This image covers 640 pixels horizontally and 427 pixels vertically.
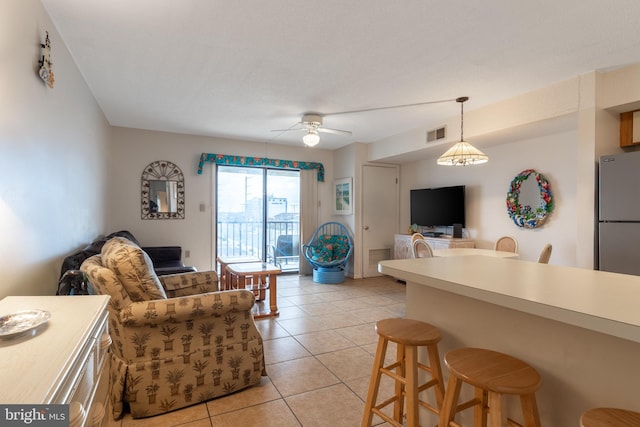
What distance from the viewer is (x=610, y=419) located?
878mm

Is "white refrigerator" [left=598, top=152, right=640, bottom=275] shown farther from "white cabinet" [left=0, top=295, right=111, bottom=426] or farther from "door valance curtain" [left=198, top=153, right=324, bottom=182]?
"door valance curtain" [left=198, top=153, right=324, bottom=182]

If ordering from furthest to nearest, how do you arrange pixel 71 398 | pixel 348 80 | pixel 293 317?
pixel 293 317 < pixel 348 80 < pixel 71 398

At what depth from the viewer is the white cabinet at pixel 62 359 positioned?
0.74 m

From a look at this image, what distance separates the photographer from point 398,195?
604 cm

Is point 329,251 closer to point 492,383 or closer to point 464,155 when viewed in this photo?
point 464,155

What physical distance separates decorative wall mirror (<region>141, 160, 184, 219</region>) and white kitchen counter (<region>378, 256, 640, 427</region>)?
4320 mm

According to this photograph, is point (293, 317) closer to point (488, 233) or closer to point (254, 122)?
point (254, 122)

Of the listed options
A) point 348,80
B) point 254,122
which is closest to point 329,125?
point 254,122

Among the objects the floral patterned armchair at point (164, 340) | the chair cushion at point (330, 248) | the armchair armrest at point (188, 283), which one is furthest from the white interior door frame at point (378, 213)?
the floral patterned armchair at point (164, 340)

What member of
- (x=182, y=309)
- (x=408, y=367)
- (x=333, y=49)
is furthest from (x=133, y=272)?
(x=333, y=49)

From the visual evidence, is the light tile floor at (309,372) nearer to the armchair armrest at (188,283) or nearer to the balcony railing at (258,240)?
the armchair armrest at (188,283)

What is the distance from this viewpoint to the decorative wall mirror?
16.0 feet

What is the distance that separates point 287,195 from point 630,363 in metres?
5.37

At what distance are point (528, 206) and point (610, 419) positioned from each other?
142 inches
